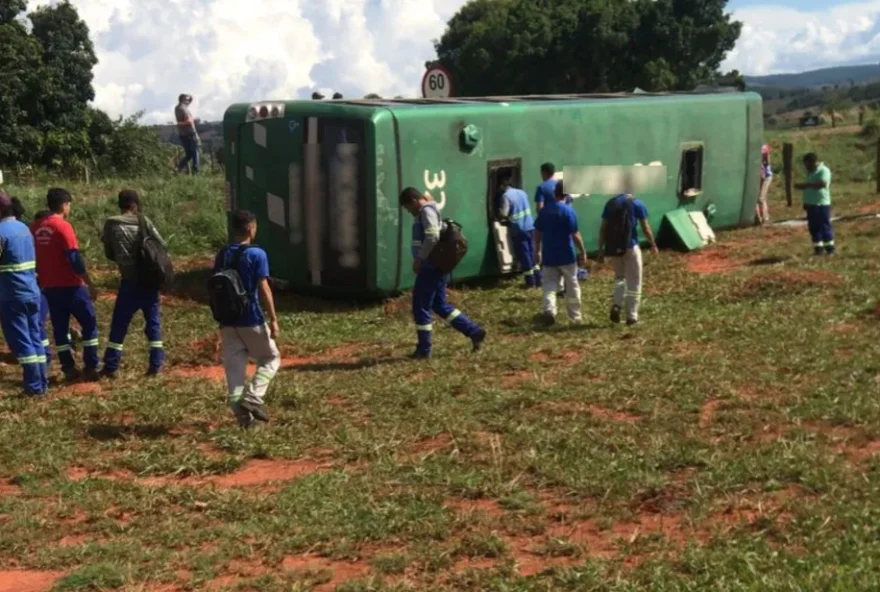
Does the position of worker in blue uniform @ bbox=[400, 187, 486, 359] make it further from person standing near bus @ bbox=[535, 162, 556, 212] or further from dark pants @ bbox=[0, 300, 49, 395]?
dark pants @ bbox=[0, 300, 49, 395]

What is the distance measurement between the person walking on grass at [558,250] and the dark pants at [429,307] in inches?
60.9

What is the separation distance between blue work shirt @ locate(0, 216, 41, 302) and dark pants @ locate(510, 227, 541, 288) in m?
7.07

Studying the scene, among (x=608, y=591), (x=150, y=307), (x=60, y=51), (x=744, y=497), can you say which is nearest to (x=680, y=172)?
(x=150, y=307)

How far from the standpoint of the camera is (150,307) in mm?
10281

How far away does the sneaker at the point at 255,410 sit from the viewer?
8391mm

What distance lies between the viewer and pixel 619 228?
11.8 m

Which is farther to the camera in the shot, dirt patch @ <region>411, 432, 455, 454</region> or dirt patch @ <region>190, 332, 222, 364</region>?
dirt patch @ <region>190, 332, 222, 364</region>

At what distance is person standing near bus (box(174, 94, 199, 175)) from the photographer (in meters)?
20.8

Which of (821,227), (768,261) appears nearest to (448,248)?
(768,261)

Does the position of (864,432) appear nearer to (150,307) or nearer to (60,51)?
(150,307)

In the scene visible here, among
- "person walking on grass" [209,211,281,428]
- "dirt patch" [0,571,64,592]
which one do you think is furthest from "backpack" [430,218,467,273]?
"dirt patch" [0,571,64,592]

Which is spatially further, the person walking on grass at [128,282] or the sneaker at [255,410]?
the person walking on grass at [128,282]

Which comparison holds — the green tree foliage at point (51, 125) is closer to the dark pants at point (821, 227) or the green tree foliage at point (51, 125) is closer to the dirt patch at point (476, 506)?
the dark pants at point (821, 227)

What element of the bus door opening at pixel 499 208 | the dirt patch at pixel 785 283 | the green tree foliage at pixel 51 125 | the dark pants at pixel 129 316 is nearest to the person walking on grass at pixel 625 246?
the dirt patch at pixel 785 283
